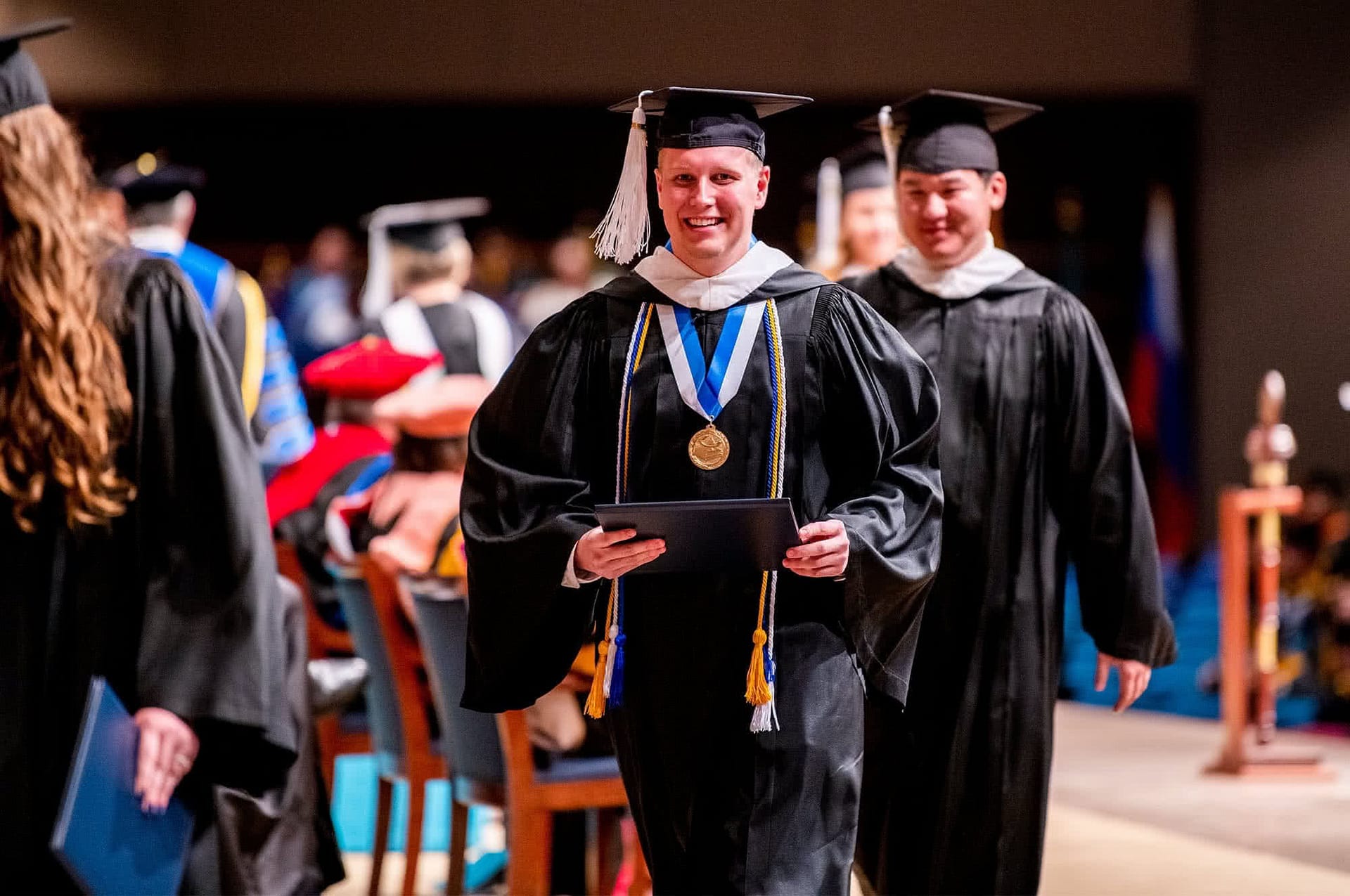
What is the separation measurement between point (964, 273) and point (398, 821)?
3283 mm

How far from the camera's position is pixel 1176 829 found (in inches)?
238

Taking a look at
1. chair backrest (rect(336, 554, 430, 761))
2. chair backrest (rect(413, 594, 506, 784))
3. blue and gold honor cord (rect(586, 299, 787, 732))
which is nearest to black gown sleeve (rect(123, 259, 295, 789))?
blue and gold honor cord (rect(586, 299, 787, 732))

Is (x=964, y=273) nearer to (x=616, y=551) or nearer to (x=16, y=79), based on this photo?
(x=616, y=551)

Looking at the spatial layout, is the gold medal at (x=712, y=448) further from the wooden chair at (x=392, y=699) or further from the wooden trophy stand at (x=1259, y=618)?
the wooden trophy stand at (x=1259, y=618)

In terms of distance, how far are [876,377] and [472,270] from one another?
10.7 metres

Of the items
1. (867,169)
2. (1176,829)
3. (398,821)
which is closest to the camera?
(867,169)

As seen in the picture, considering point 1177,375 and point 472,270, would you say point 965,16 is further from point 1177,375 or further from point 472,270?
point 472,270

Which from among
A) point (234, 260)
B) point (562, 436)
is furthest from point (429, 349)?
point (234, 260)

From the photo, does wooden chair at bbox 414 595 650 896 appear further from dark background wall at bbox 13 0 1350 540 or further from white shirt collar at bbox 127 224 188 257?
dark background wall at bbox 13 0 1350 540

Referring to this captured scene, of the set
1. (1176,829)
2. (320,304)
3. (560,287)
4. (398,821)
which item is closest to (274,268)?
(320,304)

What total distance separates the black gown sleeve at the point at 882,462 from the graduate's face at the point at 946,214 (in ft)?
3.08

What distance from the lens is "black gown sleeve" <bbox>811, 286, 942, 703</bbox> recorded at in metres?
2.81

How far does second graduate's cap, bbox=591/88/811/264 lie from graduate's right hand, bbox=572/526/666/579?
0.54 meters

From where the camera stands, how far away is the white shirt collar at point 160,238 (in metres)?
6.06
